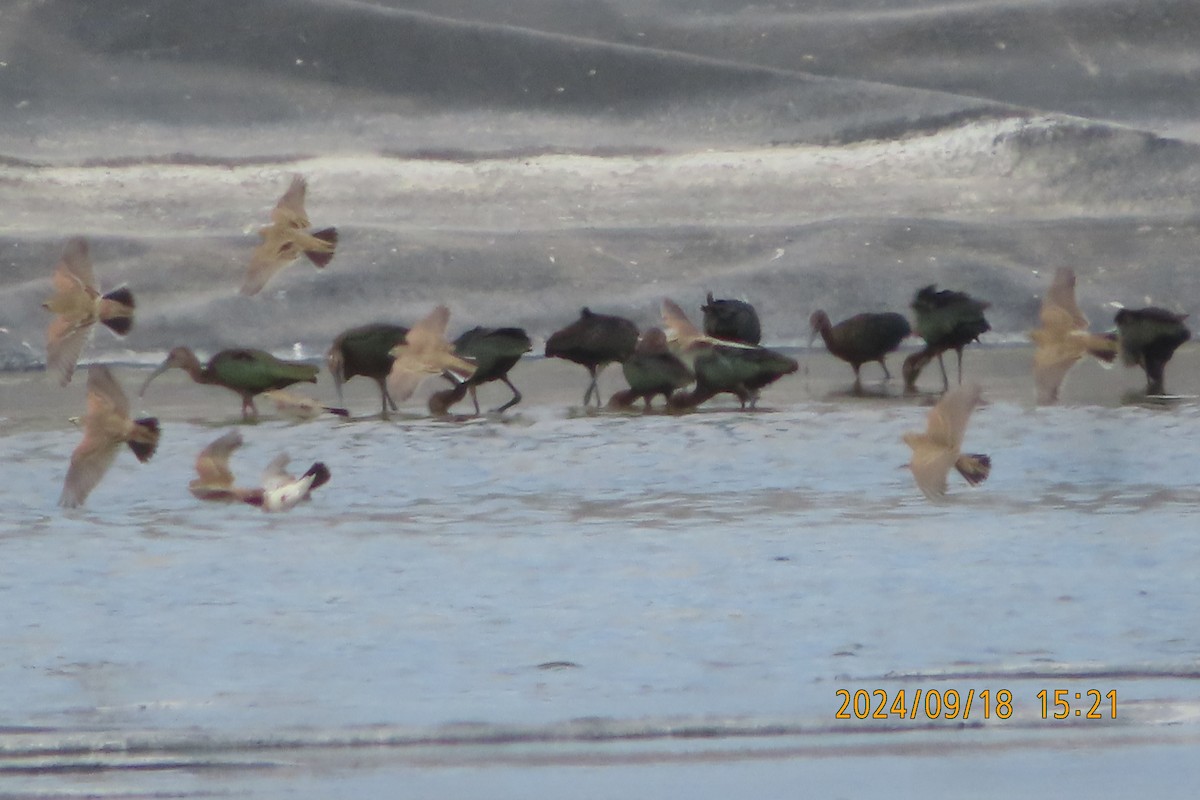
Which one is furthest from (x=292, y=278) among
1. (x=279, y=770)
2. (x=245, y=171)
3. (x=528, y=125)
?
(x=279, y=770)

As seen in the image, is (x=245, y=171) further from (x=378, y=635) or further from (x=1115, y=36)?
(x=378, y=635)

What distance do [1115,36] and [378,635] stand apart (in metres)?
7.37

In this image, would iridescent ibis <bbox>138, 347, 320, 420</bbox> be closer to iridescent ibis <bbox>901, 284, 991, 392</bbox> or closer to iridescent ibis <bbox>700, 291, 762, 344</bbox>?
iridescent ibis <bbox>700, 291, 762, 344</bbox>

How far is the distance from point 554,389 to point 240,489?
1832 millimetres

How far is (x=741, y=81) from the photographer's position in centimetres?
885

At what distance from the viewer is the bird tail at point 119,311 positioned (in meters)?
4.02

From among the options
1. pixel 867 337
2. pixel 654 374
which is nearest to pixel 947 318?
pixel 867 337

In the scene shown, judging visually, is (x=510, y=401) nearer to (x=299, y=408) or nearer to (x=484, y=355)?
(x=484, y=355)

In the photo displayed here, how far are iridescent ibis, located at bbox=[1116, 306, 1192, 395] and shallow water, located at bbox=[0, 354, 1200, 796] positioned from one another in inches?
25.3

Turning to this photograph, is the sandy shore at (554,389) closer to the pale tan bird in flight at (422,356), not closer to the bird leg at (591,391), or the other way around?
the bird leg at (591,391)

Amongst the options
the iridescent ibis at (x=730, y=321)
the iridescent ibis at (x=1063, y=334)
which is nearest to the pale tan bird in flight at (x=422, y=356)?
the iridescent ibis at (x=730, y=321)

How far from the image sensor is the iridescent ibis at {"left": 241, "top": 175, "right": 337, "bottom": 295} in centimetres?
431

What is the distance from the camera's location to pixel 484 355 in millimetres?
4949
